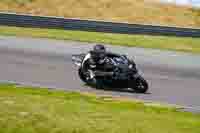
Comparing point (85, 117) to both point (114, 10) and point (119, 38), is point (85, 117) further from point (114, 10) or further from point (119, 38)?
point (114, 10)

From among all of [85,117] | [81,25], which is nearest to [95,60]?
[85,117]

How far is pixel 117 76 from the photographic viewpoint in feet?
55.6

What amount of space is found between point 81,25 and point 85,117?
61.3ft

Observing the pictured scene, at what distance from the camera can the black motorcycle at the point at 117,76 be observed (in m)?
16.8

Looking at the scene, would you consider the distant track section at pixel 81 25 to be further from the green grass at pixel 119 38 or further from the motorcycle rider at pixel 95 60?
the motorcycle rider at pixel 95 60

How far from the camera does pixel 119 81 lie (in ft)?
55.5

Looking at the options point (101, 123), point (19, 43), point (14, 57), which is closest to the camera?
point (101, 123)

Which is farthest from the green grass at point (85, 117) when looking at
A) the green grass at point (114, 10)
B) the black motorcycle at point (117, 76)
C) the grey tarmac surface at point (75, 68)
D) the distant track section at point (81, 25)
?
the green grass at point (114, 10)

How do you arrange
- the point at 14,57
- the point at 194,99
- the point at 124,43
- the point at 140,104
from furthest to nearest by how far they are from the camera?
the point at 124,43
the point at 14,57
the point at 194,99
the point at 140,104

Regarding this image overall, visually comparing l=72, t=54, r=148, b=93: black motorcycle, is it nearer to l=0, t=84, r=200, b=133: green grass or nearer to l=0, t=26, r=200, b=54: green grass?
l=0, t=84, r=200, b=133: green grass

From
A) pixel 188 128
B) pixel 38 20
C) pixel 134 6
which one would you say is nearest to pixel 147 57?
pixel 38 20

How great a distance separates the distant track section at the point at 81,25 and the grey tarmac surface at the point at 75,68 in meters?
2.83

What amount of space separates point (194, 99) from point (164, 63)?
6983 millimetres

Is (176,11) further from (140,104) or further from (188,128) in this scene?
(188,128)
